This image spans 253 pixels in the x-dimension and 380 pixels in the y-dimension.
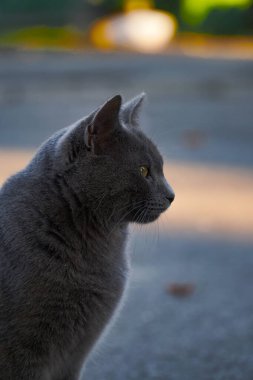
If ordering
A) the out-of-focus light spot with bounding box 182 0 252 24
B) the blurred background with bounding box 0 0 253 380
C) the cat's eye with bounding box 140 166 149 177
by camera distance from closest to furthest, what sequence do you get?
the cat's eye with bounding box 140 166 149 177 < the blurred background with bounding box 0 0 253 380 < the out-of-focus light spot with bounding box 182 0 252 24

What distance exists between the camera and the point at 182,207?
23.2ft

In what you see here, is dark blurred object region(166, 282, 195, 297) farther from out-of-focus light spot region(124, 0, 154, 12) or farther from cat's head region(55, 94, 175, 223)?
out-of-focus light spot region(124, 0, 154, 12)

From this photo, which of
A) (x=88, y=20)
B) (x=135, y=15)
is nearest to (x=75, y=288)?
(x=135, y=15)

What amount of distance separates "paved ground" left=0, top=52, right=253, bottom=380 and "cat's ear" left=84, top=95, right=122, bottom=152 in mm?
614

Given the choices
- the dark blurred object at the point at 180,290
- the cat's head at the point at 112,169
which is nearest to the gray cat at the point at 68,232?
the cat's head at the point at 112,169

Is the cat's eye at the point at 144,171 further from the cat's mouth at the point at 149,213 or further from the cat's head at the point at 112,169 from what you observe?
the cat's mouth at the point at 149,213

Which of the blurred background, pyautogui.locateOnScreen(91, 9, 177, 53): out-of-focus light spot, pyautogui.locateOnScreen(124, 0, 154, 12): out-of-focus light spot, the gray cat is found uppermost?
the gray cat

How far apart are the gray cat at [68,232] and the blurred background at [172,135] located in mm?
874

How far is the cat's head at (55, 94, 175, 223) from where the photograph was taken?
2.99 meters

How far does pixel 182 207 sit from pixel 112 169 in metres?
4.05

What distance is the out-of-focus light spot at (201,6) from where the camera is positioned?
26062 mm

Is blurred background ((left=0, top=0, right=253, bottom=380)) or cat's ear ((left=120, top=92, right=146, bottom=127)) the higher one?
cat's ear ((left=120, top=92, right=146, bottom=127))

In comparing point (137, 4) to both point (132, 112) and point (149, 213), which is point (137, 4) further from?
point (149, 213)

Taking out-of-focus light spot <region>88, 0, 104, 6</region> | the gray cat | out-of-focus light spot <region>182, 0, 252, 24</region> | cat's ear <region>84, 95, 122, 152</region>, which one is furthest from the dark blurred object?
out-of-focus light spot <region>88, 0, 104, 6</region>
